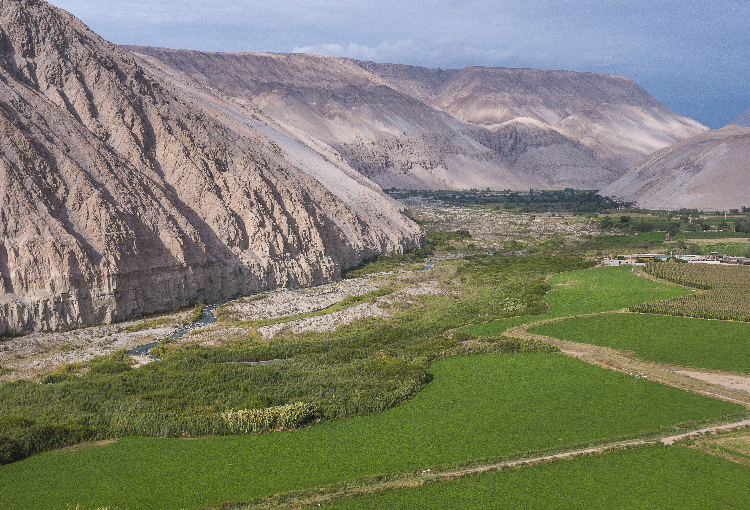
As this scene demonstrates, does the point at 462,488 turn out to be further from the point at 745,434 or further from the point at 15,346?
the point at 15,346

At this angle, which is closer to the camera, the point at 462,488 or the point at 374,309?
the point at 462,488

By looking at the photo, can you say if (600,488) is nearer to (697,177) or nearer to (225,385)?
(225,385)

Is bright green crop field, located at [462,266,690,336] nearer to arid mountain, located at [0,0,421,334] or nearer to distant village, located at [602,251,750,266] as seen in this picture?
distant village, located at [602,251,750,266]

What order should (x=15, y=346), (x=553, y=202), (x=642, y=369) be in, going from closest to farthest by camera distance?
(x=642, y=369), (x=15, y=346), (x=553, y=202)

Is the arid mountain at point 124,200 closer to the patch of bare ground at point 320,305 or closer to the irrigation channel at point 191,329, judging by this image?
the irrigation channel at point 191,329

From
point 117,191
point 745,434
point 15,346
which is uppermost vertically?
point 117,191

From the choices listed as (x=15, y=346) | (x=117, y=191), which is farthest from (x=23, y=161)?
(x=15, y=346)

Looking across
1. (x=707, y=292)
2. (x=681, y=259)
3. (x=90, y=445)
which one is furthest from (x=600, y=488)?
(x=681, y=259)
